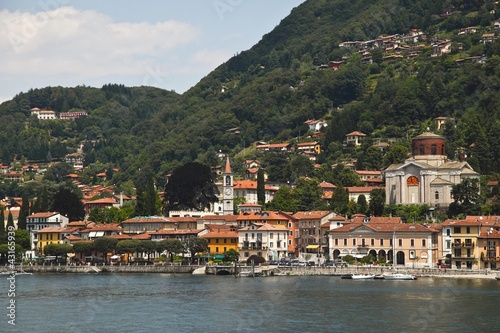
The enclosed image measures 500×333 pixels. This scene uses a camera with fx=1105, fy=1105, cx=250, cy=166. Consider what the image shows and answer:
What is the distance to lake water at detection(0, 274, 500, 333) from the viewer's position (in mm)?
62125

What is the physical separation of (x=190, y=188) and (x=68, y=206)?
17252 mm

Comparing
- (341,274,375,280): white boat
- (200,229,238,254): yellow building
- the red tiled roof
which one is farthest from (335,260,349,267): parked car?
(200,229,238,254): yellow building

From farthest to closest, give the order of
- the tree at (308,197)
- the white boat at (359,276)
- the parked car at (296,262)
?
the tree at (308,197)
the parked car at (296,262)
the white boat at (359,276)

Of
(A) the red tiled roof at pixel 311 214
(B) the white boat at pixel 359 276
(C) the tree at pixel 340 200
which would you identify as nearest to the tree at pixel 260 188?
(C) the tree at pixel 340 200

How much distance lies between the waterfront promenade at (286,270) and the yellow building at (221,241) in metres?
6.71

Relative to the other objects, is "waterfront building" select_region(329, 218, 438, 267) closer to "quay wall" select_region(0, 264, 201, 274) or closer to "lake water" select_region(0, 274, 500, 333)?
"lake water" select_region(0, 274, 500, 333)

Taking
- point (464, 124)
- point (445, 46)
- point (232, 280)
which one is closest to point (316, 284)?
point (232, 280)

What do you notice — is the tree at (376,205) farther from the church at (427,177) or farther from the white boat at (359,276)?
the white boat at (359,276)

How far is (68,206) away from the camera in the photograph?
443 ft

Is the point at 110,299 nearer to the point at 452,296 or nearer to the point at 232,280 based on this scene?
the point at 232,280

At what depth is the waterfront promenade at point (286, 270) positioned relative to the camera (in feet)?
304

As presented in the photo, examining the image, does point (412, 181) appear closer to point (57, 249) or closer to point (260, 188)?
point (260, 188)

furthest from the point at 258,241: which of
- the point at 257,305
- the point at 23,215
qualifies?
the point at 257,305

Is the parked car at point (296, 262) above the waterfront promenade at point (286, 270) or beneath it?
above
